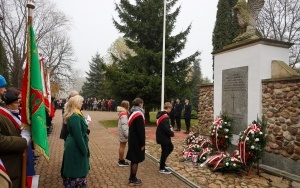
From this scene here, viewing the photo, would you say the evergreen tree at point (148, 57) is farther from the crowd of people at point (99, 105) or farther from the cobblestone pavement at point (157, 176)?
the crowd of people at point (99, 105)

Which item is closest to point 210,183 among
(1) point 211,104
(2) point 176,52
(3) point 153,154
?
(3) point 153,154

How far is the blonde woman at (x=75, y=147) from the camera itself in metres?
4.53

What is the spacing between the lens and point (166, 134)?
21.8ft

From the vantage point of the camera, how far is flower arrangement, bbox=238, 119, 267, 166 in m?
6.68

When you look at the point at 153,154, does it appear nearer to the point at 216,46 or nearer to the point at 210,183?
the point at 210,183

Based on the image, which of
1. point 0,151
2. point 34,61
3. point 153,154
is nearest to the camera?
point 0,151

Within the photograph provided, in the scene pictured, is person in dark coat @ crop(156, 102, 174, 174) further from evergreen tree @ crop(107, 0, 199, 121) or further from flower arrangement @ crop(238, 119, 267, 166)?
evergreen tree @ crop(107, 0, 199, 121)

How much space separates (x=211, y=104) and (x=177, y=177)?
4.33 meters

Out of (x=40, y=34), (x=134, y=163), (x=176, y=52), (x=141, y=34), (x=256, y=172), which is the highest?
(x=40, y=34)

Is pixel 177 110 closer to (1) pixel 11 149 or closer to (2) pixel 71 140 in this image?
(2) pixel 71 140

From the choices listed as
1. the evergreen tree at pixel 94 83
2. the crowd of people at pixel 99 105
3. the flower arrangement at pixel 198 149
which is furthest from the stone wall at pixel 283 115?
the evergreen tree at pixel 94 83

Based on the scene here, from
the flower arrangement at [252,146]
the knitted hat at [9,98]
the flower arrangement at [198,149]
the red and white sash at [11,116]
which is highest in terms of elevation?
the knitted hat at [9,98]

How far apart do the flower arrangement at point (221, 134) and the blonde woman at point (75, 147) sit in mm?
4700

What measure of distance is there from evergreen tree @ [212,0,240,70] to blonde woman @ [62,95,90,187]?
17372mm
